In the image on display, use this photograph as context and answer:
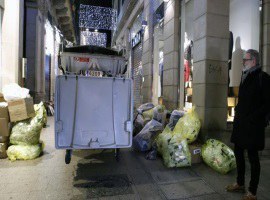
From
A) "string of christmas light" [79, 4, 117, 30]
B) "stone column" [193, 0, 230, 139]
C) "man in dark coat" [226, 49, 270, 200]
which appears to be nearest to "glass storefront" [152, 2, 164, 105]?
"stone column" [193, 0, 230, 139]

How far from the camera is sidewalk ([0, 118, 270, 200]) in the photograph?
3.21m

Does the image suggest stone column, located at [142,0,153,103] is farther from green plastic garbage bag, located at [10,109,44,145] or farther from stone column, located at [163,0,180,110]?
green plastic garbage bag, located at [10,109,44,145]

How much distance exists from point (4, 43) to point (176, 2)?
228 inches

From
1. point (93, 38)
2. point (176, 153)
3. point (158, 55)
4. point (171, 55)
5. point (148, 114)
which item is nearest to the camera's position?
point (176, 153)

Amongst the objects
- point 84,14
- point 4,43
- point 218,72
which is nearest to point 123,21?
point 84,14

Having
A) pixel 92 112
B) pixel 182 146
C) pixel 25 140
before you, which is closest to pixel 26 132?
pixel 25 140

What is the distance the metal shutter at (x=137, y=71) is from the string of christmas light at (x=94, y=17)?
5603 millimetres

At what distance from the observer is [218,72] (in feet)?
18.4

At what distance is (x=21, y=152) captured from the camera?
4.64 m

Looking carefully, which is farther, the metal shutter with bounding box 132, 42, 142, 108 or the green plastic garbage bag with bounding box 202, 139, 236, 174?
the metal shutter with bounding box 132, 42, 142, 108

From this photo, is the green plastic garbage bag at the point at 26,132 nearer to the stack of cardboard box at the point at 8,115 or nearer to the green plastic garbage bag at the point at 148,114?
the stack of cardboard box at the point at 8,115

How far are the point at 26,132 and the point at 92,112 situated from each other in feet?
6.74

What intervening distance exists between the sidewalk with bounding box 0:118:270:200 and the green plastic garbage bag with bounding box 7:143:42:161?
132 mm

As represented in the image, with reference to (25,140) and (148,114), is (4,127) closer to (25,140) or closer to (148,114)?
(25,140)
